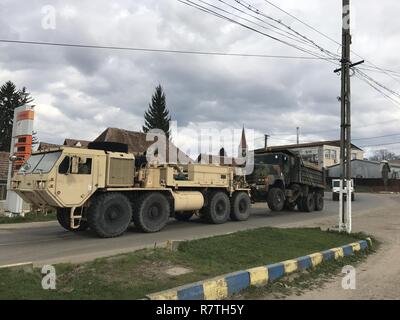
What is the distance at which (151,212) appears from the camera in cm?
1372

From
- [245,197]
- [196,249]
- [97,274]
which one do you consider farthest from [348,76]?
[97,274]

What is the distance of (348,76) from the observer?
47.1ft

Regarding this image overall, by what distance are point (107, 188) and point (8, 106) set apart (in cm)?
4694

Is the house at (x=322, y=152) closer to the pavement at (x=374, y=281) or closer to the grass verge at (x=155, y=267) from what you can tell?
the pavement at (x=374, y=281)

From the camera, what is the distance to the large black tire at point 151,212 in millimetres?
13304

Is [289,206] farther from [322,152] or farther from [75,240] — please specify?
[322,152]

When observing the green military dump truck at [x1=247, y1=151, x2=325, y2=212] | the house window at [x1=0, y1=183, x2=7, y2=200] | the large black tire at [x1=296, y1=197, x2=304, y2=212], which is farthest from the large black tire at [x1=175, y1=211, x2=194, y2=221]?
the house window at [x1=0, y1=183, x2=7, y2=200]

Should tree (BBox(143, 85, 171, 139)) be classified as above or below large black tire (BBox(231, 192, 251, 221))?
above

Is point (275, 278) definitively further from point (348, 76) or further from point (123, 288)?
point (348, 76)

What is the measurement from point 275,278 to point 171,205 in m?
7.47

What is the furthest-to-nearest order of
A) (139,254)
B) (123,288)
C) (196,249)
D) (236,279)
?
1. (196,249)
2. (139,254)
3. (236,279)
4. (123,288)

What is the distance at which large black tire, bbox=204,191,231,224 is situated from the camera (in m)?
16.1

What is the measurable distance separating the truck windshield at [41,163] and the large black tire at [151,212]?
2983 millimetres

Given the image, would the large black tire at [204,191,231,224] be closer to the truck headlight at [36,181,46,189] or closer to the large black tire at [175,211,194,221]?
the large black tire at [175,211,194,221]
